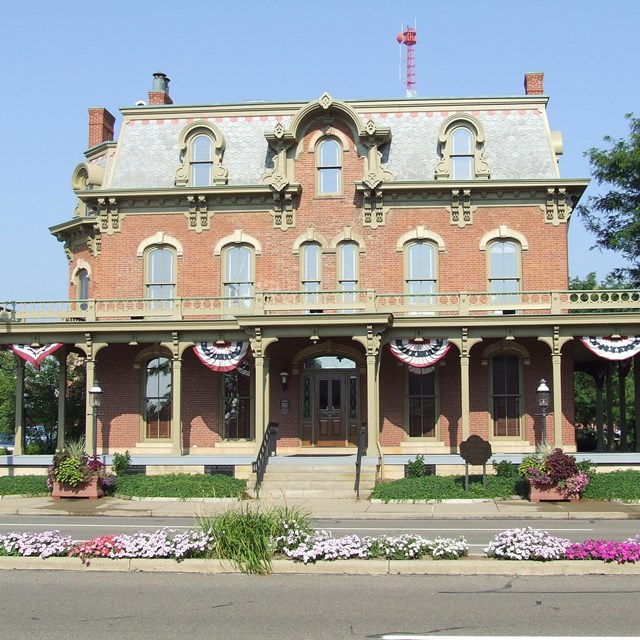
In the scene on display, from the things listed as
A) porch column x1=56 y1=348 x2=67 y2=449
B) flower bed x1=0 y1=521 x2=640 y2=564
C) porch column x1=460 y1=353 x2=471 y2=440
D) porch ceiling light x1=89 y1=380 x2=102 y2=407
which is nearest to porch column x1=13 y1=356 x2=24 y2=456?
porch column x1=56 y1=348 x2=67 y2=449

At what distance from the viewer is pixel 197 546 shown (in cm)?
1131

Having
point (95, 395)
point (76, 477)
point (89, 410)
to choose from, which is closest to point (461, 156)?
point (95, 395)

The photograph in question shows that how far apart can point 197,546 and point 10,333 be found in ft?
57.8

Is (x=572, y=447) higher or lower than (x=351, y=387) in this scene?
lower

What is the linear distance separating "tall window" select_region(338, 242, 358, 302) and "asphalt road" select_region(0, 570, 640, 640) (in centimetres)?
1766

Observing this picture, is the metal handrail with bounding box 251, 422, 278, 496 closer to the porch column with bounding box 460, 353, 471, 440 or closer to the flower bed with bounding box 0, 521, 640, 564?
the porch column with bounding box 460, 353, 471, 440

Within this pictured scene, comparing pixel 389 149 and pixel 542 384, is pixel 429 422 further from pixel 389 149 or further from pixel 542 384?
pixel 389 149

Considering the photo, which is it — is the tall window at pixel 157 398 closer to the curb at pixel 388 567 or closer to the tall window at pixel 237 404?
the tall window at pixel 237 404

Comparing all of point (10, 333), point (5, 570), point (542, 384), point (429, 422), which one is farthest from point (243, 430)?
point (5, 570)

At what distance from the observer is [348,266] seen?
28.1m

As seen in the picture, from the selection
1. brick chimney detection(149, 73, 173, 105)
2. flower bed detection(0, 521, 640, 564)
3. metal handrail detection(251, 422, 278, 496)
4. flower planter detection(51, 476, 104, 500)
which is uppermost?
brick chimney detection(149, 73, 173, 105)

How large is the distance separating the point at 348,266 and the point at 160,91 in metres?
10.6

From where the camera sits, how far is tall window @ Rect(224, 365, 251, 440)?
27.9 meters

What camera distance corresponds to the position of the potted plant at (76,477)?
22484mm
